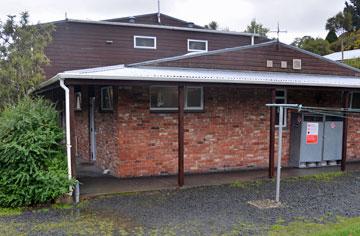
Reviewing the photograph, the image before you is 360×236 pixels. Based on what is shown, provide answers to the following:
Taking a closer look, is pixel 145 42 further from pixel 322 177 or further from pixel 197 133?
pixel 322 177

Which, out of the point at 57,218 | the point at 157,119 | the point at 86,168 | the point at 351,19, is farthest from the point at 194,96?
the point at 351,19

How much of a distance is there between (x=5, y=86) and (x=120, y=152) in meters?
4.10

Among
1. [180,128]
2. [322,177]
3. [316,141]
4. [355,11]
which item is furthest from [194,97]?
[355,11]

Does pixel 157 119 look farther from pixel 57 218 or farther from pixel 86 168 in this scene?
pixel 57 218

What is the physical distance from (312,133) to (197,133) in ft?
10.9

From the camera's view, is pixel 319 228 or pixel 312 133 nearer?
pixel 319 228

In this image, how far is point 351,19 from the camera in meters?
51.5

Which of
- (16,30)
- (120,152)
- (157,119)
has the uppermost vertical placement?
(16,30)

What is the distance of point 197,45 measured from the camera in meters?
18.3

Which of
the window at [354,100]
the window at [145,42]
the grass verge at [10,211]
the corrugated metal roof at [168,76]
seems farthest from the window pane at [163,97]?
the window at [145,42]

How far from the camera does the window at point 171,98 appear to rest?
9406mm

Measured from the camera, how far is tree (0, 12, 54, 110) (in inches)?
406

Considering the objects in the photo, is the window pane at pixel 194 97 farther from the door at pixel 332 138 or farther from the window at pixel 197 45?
the window at pixel 197 45

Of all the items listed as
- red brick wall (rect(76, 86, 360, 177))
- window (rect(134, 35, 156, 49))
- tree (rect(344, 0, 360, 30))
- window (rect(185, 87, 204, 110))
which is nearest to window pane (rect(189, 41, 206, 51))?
window (rect(134, 35, 156, 49))
